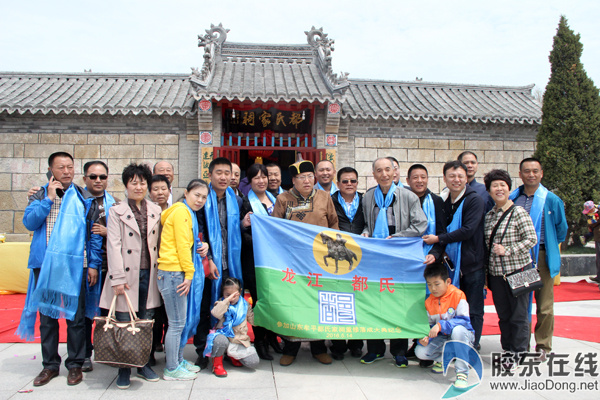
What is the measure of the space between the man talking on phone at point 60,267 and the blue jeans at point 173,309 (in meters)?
0.63

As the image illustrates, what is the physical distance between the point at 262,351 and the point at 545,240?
2912mm

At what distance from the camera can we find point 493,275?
11.8ft

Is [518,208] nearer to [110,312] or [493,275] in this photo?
[493,275]

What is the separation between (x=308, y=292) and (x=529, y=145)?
28.3 feet

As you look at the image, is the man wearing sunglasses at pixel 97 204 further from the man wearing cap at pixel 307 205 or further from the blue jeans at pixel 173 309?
the man wearing cap at pixel 307 205

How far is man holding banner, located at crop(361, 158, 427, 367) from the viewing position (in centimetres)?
363

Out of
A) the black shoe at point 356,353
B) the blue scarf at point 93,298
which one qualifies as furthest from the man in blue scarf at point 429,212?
the blue scarf at point 93,298

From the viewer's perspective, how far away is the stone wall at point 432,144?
9227 mm

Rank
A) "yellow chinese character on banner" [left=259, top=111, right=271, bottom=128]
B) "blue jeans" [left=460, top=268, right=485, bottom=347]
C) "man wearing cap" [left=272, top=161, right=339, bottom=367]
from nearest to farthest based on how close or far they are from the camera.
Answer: "blue jeans" [left=460, top=268, right=485, bottom=347]
"man wearing cap" [left=272, top=161, right=339, bottom=367]
"yellow chinese character on banner" [left=259, top=111, right=271, bottom=128]

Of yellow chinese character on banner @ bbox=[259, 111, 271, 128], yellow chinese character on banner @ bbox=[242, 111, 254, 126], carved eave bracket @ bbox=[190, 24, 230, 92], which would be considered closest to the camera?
carved eave bracket @ bbox=[190, 24, 230, 92]

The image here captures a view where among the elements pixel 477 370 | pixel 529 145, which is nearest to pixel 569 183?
pixel 529 145

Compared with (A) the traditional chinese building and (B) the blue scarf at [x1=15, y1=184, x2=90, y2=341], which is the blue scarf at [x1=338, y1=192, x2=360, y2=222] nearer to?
(B) the blue scarf at [x1=15, y1=184, x2=90, y2=341]

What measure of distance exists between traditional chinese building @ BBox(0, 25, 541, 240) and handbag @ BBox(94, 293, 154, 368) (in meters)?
5.60

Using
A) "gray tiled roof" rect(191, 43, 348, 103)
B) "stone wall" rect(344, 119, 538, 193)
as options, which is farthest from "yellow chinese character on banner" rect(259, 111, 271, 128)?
"stone wall" rect(344, 119, 538, 193)
